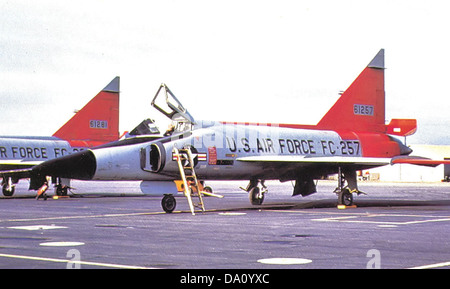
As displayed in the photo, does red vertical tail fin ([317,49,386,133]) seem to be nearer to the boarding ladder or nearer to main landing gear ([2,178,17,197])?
the boarding ladder

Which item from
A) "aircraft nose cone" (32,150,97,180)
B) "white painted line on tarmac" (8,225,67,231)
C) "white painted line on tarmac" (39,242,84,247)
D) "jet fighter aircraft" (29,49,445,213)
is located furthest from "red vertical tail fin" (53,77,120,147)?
"white painted line on tarmac" (39,242,84,247)

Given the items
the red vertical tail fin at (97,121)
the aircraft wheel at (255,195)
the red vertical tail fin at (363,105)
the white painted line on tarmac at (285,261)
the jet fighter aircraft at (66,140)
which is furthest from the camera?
the red vertical tail fin at (97,121)

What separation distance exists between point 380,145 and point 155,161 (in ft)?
34.5

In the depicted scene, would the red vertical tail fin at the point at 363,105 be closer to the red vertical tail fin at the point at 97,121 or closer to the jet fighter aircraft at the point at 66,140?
the jet fighter aircraft at the point at 66,140

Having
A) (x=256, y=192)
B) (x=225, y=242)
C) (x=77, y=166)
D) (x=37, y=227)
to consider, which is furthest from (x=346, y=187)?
(x=225, y=242)

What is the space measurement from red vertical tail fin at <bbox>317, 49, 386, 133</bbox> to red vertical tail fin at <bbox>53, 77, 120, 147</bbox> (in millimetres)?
16826

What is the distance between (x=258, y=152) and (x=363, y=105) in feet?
22.4

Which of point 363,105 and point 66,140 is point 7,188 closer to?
point 66,140

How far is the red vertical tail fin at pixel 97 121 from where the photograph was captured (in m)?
38.8

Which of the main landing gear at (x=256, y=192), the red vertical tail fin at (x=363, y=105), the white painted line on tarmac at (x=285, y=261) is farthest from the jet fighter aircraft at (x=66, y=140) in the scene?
the white painted line on tarmac at (x=285, y=261)

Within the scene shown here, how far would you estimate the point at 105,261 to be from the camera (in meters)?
8.65

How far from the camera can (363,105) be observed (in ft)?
87.8

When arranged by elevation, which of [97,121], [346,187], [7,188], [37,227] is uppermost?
Result: [97,121]

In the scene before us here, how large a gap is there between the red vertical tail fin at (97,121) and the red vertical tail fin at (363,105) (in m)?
16.8
